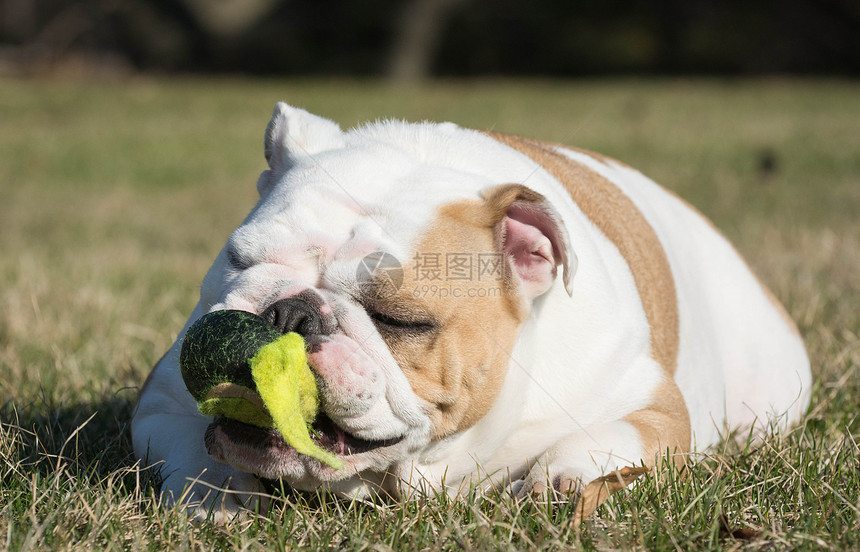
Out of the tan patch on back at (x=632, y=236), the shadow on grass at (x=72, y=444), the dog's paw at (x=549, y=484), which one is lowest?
the shadow on grass at (x=72, y=444)

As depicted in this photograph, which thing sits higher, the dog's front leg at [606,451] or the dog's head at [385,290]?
the dog's head at [385,290]

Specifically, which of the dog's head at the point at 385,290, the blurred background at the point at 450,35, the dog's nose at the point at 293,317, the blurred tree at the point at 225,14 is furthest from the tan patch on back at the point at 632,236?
the blurred tree at the point at 225,14

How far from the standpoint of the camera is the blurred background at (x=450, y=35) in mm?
22844

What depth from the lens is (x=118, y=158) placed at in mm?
10117

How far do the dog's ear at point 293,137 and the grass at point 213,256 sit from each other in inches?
38.7

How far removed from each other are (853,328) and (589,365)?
7.46 ft

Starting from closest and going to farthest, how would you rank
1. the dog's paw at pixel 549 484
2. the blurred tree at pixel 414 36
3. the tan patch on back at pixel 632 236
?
the dog's paw at pixel 549 484 → the tan patch on back at pixel 632 236 → the blurred tree at pixel 414 36

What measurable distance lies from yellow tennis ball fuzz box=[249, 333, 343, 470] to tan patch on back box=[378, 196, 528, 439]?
252 mm

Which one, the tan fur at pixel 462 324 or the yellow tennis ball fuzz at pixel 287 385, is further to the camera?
the tan fur at pixel 462 324

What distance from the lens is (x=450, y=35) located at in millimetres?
26203

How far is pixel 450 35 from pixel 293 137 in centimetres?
2441

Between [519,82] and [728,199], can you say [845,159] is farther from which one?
[519,82]

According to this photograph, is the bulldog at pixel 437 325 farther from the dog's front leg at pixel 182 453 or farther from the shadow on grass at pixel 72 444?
the shadow on grass at pixel 72 444

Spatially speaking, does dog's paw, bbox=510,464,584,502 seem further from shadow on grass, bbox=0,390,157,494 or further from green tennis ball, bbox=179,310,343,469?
shadow on grass, bbox=0,390,157,494
